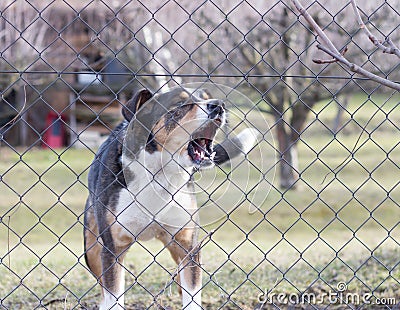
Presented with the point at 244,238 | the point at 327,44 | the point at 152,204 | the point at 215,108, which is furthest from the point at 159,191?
the point at 244,238

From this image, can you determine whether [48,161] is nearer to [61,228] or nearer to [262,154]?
[61,228]

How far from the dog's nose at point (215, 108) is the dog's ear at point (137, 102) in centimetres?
31

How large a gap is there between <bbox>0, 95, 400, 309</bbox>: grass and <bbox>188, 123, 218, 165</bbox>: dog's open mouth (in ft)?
0.56

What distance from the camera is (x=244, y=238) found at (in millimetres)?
8984

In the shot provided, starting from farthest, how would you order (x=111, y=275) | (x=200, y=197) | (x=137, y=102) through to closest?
(x=200, y=197) → (x=111, y=275) → (x=137, y=102)

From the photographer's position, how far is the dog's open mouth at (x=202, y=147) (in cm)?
393

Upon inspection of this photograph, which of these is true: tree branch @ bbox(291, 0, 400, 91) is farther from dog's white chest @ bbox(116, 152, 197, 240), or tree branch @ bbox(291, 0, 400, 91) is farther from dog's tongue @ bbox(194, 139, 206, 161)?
dog's white chest @ bbox(116, 152, 197, 240)

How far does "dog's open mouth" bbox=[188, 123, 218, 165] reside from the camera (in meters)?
3.93

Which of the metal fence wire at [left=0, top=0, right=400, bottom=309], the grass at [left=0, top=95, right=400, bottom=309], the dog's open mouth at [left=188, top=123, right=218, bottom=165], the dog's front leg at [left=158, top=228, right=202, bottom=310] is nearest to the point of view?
the metal fence wire at [left=0, top=0, right=400, bottom=309]

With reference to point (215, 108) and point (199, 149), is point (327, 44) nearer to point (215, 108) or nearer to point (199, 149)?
point (215, 108)

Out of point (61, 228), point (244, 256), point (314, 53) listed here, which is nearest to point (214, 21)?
point (314, 53)

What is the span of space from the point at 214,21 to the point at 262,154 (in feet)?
21.1

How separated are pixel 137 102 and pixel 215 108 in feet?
1.31

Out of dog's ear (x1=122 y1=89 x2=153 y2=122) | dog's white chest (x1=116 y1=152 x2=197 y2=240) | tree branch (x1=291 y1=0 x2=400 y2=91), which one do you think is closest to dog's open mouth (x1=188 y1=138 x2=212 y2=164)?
dog's white chest (x1=116 y1=152 x2=197 y2=240)
